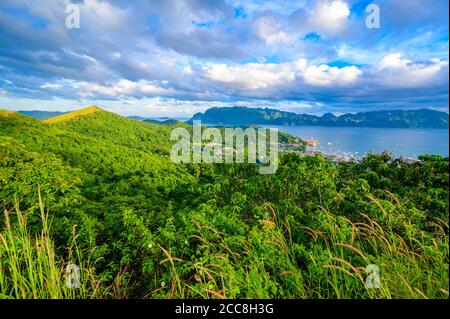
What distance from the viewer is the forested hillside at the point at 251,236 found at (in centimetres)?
251

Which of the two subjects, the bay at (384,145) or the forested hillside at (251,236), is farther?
the bay at (384,145)

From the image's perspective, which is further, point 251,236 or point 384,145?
point 384,145

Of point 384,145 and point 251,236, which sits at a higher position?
point 384,145

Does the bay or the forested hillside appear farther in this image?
the bay

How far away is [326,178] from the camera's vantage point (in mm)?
5223

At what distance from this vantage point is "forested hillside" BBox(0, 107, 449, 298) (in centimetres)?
251

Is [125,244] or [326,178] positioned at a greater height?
[326,178]

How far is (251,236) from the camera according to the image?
3.12 m

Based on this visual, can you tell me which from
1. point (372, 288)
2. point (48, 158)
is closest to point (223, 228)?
point (372, 288)
